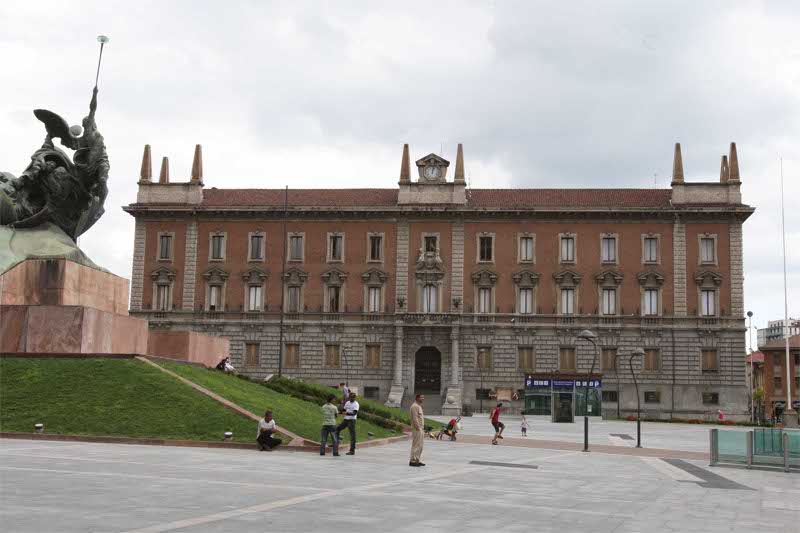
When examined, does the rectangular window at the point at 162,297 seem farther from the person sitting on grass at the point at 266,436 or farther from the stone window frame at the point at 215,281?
the person sitting on grass at the point at 266,436

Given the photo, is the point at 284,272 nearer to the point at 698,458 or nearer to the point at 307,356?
the point at 307,356

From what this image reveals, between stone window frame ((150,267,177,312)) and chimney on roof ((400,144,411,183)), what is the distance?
64.5ft

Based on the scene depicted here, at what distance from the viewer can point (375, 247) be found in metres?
70.3

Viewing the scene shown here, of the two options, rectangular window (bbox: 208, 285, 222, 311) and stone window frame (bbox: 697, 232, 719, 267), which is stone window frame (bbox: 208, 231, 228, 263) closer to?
rectangular window (bbox: 208, 285, 222, 311)

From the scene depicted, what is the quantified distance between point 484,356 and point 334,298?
1252cm

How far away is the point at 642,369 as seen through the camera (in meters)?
66.5

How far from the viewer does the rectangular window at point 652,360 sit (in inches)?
2621

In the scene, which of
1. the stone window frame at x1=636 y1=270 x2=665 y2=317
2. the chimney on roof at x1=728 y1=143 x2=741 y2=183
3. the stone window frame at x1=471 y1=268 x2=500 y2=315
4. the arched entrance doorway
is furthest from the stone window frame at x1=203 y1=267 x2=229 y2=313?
the chimney on roof at x1=728 y1=143 x2=741 y2=183

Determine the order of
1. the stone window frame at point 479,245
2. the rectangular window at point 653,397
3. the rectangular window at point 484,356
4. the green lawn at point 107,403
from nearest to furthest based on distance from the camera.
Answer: the green lawn at point 107,403
the rectangular window at point 653,397
the rectangular window at point 484,356
the stone window frame at point 479,245

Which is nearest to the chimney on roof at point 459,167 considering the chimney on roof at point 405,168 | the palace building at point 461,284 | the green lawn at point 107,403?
the palace building at point 461,284

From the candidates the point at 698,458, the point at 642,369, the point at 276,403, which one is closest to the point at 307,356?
the point at 642,369

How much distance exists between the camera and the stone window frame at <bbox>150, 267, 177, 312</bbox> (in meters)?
71.1

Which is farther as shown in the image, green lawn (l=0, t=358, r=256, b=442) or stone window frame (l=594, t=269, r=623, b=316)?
stone window frame (l=594, t=269, r=623, b=316)

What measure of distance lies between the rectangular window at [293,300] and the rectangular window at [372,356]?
6.42 metres
